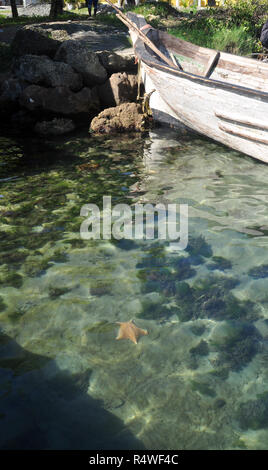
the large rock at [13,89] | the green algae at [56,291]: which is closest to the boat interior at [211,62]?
the large rock at [13,89]

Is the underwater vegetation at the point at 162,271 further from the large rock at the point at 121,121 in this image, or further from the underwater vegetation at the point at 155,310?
the large rock at the point at 121,121

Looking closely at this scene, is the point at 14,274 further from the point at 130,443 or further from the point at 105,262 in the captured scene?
the point at 130,443

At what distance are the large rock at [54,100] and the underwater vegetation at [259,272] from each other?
26.5 ft

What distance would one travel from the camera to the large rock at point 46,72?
10.7 m

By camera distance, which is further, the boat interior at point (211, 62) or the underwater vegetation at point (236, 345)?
the boat interior at point (211, 62)

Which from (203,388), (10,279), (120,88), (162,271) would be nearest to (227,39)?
→ (120,88)

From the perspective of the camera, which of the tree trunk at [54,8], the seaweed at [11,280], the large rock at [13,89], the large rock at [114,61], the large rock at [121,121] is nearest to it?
the seaweed at [11,280]

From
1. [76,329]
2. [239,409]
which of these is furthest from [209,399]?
[76,329]

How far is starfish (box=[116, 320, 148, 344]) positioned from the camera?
3.42 meters

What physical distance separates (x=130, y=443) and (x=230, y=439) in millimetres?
658

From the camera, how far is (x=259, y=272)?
13.8ft

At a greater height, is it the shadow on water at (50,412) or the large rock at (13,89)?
the large rock at (13,89)

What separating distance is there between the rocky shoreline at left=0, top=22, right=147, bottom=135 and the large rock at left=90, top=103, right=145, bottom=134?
0.22ft

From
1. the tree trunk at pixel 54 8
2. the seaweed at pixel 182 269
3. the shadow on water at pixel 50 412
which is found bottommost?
the shadow on water at pixel 50 412
